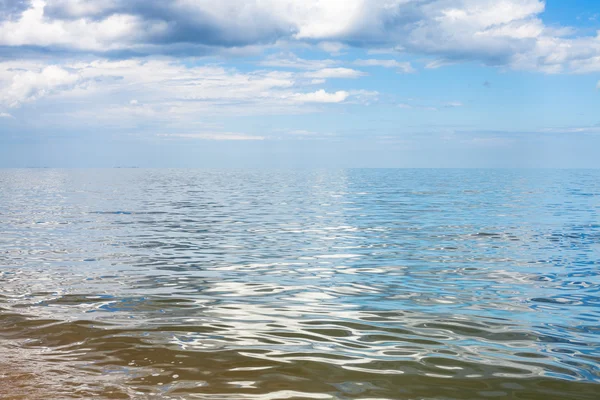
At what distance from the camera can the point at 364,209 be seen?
44.7 meters

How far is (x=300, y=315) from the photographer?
43.1ft

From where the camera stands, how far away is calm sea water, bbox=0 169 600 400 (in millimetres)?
8797

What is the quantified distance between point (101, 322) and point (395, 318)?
617 centimetres

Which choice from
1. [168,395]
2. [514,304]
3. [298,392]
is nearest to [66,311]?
[168,395]

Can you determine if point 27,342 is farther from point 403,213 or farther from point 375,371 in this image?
point 403,213

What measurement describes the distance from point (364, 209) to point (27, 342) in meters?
35.3

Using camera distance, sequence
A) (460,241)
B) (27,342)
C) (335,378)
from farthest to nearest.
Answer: (460,241), (27,342), (335,378)

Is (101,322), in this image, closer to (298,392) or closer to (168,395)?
(168,395)

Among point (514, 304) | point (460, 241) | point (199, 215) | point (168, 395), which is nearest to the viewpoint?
point (168, 395)

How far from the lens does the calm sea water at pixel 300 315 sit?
8797mm

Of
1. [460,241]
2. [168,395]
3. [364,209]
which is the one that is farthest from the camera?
[364,209]

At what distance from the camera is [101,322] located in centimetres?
1234

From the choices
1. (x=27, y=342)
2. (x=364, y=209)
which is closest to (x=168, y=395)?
(x=27, y=342)

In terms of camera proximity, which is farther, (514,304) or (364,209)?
(364,209)
